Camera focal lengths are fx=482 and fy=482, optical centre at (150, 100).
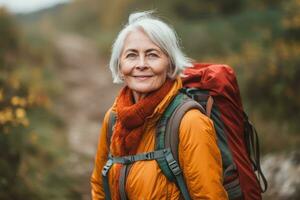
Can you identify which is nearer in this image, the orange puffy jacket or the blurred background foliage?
the orange puffy jacket

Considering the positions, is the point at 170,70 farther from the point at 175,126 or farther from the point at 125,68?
the point at 175,126

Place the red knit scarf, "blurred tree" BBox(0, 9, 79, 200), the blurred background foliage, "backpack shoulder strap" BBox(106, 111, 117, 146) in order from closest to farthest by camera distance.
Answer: the red knit scarf < "backpack shoulder strap" BBox(106, 111, 117, 146) < "blurred tree" BBox(0, 9, 79, 200) < the blurred background foliage

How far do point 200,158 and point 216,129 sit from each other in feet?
1.11

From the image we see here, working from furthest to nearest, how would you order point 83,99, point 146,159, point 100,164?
point 83,99 < point 100,164 < point 146,159

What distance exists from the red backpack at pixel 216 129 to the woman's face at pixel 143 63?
0.16 metres

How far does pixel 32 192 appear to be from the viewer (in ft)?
17.5

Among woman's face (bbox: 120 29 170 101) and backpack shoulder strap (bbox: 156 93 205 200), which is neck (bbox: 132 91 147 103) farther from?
backpack shoulder strap (bbox: 156 93 205 200)

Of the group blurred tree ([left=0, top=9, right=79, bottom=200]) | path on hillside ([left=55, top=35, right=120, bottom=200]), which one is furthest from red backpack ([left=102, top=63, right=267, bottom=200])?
path on hillside ([left=55, top=35, right=120, bottom=200])

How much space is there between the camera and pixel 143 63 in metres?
2.63

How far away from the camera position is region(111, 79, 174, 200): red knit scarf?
2.55 metres

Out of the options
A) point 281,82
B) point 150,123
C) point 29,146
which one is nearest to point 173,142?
point 150,123

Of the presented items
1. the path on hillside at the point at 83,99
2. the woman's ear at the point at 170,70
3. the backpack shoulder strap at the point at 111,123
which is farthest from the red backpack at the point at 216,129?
the path on hillside at the point at 83,99

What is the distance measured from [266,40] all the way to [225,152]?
25.5 feet

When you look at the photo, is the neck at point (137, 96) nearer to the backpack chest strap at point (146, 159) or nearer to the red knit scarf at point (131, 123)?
the red knit scarf at point (131, 123)
